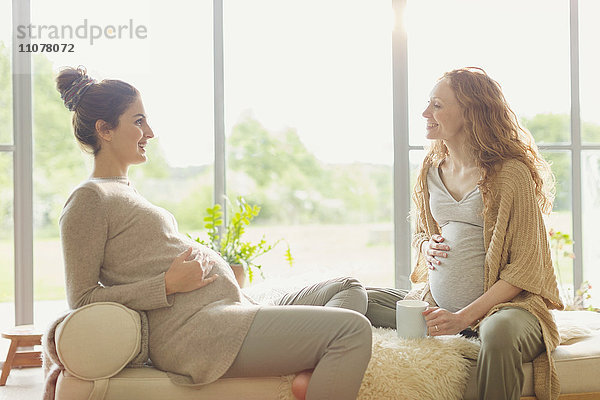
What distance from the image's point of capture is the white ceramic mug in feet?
6.80

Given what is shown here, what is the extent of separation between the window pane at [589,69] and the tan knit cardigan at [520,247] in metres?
2.17

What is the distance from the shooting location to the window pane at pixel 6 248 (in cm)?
354

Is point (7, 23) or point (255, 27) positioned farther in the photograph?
point (255, 27)

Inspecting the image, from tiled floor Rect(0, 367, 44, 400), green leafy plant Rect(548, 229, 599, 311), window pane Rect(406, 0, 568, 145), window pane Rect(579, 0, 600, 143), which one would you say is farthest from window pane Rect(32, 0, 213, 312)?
window pane Rect(579, 0, 600, 143)

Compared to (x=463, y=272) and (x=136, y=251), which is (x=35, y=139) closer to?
(x=136, y=251)

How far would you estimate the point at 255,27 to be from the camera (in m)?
3.80

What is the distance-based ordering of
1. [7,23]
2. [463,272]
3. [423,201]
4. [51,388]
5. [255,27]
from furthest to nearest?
[255,27] < [7,23] < [423,201] < [463,272] < [51,388]

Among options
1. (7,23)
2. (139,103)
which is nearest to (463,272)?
(139,103)

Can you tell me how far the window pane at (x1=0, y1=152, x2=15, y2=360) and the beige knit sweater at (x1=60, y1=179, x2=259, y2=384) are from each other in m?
1.90

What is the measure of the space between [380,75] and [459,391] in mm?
2448

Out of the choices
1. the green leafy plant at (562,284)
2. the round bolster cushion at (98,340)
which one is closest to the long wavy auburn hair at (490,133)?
the round bolster cushion at (98,340)

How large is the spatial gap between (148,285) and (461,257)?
3.86 ft

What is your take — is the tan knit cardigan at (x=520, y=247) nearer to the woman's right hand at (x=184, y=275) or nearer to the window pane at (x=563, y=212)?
the woman's right hand at (x=184, y=275)

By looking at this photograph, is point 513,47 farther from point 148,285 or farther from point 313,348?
point 148,285
